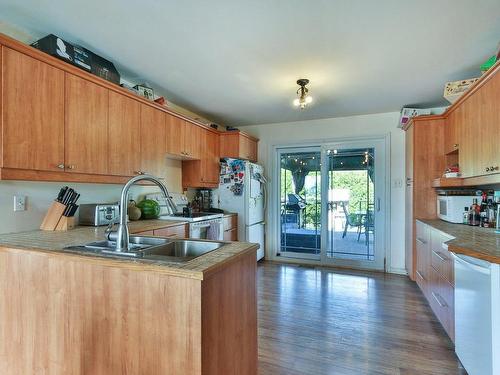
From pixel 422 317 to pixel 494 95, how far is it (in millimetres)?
2068

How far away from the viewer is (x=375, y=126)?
14.2 ft

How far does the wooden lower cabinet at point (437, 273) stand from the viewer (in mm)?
2201

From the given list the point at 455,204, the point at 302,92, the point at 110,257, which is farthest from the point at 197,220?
the point at 455,204

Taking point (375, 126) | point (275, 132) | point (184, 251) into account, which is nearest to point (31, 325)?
point (184, 251)

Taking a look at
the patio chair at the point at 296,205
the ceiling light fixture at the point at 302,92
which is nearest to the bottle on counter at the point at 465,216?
the ceiling light fixture at the point at 302,92

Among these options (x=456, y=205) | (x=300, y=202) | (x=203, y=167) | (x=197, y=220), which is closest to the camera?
(x=456, y=205)

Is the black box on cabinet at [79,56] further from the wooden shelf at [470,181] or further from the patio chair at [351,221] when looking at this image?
the patio chair at [351,221]

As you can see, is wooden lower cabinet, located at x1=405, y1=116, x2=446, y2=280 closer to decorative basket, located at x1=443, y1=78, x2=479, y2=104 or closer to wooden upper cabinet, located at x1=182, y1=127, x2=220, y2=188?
decorative basket, located at x1=443, y1=78, x2=479, y2=104

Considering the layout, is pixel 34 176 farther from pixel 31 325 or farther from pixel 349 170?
pixel 349 170

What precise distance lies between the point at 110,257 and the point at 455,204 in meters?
3.21

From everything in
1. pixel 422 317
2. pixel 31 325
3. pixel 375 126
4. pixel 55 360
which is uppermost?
pixel 375 126

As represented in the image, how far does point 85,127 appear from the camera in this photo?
2.31m

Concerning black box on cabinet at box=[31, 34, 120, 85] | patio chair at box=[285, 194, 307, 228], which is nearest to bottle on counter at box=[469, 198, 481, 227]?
patio chair at box=[285, 194, 307, 228]

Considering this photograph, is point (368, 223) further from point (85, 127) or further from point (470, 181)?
point (85, 127)
